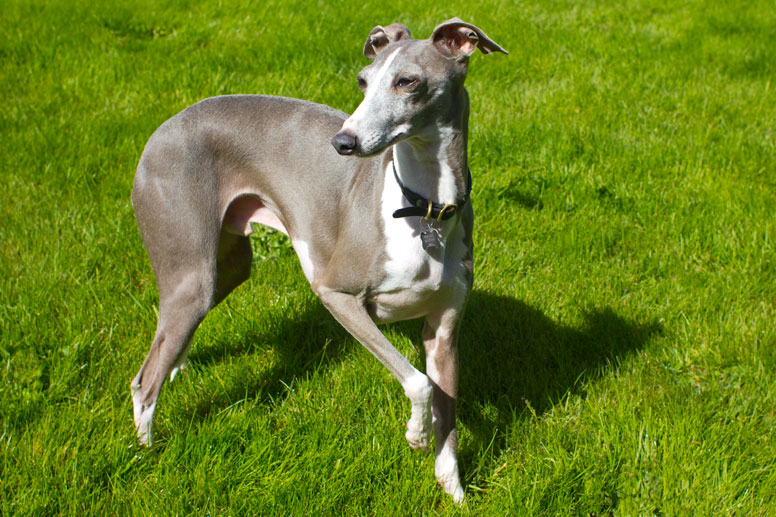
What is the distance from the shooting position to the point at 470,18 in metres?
6.85

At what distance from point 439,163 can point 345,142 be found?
18.0 inches

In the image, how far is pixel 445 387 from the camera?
3.05m

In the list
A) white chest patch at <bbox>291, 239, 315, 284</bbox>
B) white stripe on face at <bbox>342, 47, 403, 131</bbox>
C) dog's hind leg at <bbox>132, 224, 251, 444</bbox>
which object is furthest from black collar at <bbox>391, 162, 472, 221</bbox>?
dog's hind leg at <bbox>132, 224, 251, 444</bbox>

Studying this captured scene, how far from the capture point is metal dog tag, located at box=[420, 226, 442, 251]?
272 cm

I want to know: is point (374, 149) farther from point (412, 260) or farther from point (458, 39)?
point (458, 39)

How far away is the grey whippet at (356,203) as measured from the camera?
263 cm

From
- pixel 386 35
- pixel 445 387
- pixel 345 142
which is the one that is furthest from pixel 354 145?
pixel 445 387

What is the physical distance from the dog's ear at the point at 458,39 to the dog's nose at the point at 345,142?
0.56m

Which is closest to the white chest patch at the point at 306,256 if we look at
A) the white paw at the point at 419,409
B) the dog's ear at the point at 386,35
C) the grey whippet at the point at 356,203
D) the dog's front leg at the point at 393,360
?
the grey whippet at the point at 356,203

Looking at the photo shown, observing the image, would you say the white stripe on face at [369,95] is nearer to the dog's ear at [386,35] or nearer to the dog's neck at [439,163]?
the dog's neck at [439,163]

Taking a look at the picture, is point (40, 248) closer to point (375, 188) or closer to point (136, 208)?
point (136, 208)

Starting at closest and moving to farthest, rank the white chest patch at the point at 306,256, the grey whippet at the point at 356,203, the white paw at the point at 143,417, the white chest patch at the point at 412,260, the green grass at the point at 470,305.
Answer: the grey whippet at the point at 356,203, the white chest patch at the point at 412,260, the green grass at the point at 470,305, the white paw at the point at 143,417, the white chest patch at the point at 306,256

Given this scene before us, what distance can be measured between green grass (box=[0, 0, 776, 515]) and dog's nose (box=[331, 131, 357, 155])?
1267 millimetres

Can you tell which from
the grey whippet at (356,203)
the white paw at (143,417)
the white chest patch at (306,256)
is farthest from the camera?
the white chest patch at (306,256)
